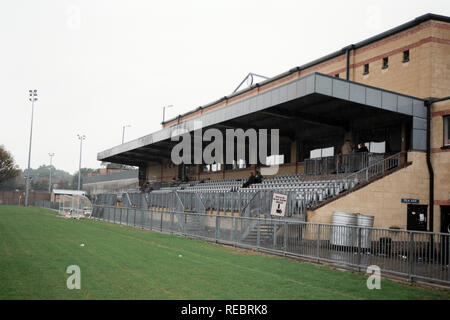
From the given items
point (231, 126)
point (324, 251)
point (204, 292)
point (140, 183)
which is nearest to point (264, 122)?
point (231, 126)

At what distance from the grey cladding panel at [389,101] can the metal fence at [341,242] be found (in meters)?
9.08

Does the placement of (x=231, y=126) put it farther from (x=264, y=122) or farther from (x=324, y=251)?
(x=324, y=251)

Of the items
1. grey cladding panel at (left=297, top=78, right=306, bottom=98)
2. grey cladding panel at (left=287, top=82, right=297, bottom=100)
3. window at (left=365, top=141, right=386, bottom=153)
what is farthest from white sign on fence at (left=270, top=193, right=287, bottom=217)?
window at (left=365, top=141, right=386, bottom=153)

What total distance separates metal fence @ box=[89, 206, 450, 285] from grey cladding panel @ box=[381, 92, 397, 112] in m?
9.08

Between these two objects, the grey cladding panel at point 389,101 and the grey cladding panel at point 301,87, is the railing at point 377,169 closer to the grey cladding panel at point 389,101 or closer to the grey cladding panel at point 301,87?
the grey cladding panel at point 389,101

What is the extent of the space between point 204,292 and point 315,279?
3378 millimetres

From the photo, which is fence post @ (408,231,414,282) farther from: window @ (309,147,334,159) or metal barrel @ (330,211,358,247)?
window @ (309,147,334,159)

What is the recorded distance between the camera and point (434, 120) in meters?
21.0

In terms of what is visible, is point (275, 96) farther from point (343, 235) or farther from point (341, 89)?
point (343, 235)

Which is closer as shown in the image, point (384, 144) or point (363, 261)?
point (363, 261)

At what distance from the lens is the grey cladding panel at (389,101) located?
67.4 feet

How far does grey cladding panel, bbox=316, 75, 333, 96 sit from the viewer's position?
19516 millimetres

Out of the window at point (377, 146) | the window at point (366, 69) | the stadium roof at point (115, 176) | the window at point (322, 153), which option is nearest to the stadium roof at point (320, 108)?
the window at point (377, 146)
